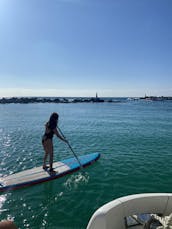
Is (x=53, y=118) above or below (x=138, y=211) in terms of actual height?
above

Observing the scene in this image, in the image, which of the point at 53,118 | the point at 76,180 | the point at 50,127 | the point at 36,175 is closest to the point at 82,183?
the point at 76,180

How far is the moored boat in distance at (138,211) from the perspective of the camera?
339 centimetres

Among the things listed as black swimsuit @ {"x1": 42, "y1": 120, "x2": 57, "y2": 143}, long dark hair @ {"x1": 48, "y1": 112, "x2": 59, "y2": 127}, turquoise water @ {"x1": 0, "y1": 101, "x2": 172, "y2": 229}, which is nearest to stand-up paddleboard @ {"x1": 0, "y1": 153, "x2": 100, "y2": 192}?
turquoise water @ {"x1": 0, "y1": 101, "x2": 172, "y2": 229}

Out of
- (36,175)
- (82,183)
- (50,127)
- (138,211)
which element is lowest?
(82,183)

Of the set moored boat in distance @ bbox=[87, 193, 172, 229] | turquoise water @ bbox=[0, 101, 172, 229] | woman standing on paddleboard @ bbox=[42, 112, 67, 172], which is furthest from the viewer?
woman standing on paddleboard @ bbox=[42, 112, 67, 172]

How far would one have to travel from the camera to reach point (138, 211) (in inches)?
144

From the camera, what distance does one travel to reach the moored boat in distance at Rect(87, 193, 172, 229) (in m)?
3.39

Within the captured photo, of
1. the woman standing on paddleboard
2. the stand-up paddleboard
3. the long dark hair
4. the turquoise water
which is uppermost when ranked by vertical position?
the long dark hair

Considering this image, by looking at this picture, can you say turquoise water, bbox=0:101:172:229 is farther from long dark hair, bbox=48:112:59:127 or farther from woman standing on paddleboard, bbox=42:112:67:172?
long dark hair, bbox=48:112:59:127

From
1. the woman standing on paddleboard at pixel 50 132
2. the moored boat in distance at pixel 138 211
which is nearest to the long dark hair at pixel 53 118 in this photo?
the woman standing on paddleboard at pixel 50 132

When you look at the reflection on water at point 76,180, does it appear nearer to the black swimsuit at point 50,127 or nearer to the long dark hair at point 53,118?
the black swimsuit at point 50,127

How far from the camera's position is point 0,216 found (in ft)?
18.2

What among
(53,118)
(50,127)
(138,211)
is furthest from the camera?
(50,127)

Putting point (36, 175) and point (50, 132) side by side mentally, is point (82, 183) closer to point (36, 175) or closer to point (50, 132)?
point (36, 175)
